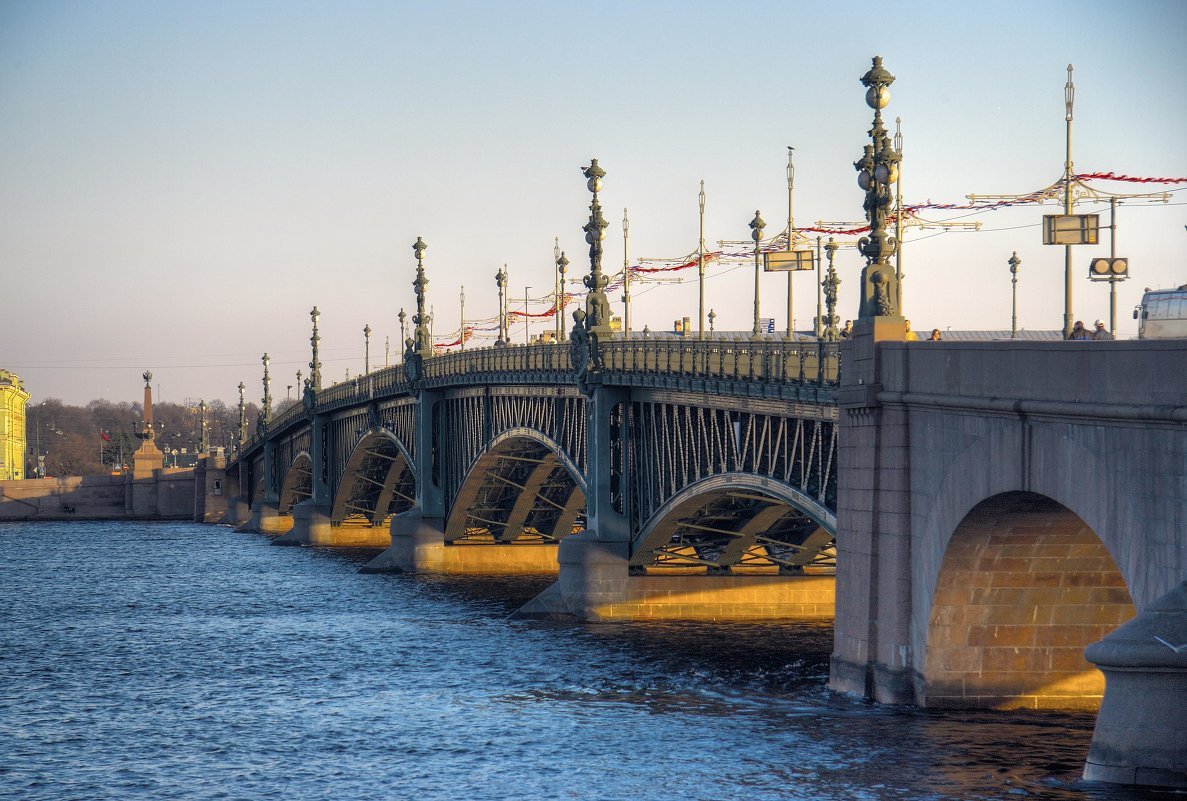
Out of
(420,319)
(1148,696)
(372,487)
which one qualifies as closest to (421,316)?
(420,319)

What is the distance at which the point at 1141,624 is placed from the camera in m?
20.0

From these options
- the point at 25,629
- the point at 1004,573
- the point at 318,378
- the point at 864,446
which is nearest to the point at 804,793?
the point at 1004,573

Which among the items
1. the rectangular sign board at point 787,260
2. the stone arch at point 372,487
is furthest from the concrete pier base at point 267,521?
the rectangular sign board at point 787,260

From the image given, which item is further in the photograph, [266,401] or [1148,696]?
[266,401]

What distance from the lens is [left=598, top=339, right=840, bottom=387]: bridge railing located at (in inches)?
1369

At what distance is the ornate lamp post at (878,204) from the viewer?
31.3m

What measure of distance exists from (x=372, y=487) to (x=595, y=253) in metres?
44.0

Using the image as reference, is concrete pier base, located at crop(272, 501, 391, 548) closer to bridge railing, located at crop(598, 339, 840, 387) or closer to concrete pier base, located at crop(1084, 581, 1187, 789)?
bridge railing, located at crop(598, 339, 840, 387)

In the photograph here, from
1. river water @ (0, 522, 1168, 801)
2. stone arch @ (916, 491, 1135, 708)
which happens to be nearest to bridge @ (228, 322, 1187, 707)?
stone arch @ (916, 491, 1135, 708)

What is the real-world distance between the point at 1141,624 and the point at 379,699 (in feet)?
69.5

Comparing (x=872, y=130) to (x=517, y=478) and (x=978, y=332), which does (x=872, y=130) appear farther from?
(x=517, y=478)

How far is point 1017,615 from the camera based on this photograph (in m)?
28.5

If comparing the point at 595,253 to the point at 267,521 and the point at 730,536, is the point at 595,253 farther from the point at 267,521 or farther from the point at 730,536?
the point at 267,521

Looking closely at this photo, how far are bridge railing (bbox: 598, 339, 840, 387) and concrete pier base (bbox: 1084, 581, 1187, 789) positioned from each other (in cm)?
1389
